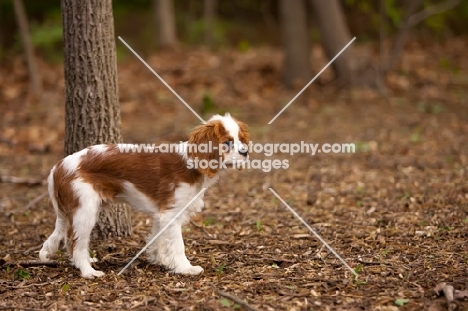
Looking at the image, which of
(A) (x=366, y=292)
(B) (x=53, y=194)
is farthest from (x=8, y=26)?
(A) (x=366, y=292)

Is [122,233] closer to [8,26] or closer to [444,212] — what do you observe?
[444,212]

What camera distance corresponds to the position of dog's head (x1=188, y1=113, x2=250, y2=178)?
16.8 ft

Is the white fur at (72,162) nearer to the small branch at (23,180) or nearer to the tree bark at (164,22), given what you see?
the small branch at (23,180)

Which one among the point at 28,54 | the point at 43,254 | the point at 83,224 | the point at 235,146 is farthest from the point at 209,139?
the point at 28,54

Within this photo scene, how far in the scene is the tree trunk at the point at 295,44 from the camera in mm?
15023

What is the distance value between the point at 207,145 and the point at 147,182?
617mm

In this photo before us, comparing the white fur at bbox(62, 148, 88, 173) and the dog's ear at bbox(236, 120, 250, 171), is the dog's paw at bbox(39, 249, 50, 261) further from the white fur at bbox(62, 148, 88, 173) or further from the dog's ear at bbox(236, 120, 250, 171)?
the dog's ear at bbox(236, 120, 250, 171)

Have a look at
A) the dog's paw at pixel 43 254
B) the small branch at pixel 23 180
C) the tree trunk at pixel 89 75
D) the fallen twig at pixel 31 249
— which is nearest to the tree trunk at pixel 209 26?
the small branch at pixel 23 180

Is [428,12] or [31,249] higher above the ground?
[428,12]

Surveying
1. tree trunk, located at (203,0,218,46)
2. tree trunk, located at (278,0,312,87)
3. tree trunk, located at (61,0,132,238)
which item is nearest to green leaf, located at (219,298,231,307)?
tree trunk, located at (61,0,132,238)

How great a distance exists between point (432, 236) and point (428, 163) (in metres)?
3.38

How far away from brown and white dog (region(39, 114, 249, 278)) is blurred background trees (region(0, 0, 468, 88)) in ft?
32.7

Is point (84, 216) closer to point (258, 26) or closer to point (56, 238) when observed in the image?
point (56, 238)

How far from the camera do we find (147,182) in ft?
17.3
